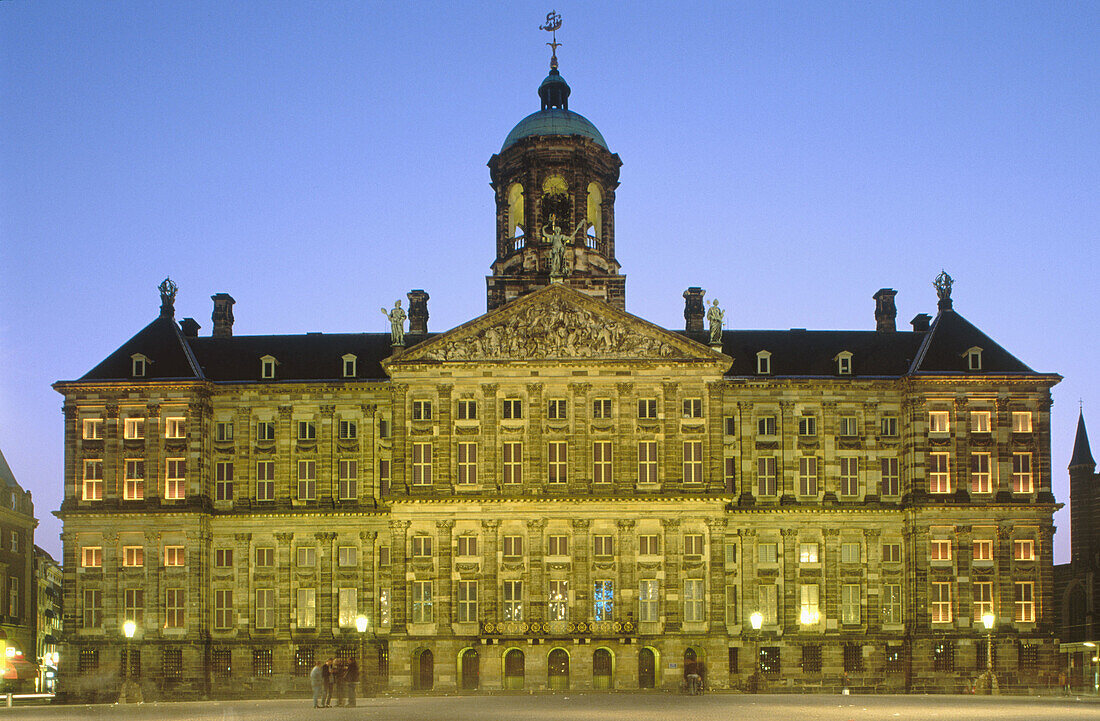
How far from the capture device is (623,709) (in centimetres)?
5369

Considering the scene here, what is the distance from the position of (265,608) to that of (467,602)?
11.2m

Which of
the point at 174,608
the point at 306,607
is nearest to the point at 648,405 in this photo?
the point at 306,607

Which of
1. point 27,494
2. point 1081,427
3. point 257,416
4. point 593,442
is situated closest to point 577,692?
point 593,442

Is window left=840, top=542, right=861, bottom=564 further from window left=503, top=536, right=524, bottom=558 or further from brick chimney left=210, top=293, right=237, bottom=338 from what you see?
brick chimney left=210, top=293, right=237, bottom=338

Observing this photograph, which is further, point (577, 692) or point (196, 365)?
point (196, 365)

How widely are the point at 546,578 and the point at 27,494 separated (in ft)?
147

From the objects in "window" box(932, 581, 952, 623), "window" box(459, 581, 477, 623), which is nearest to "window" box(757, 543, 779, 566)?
"window" box(932, 581, 952, 623)

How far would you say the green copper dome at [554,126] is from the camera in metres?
84.5

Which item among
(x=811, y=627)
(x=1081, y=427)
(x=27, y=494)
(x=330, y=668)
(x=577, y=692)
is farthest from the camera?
(x=1081, y=427)

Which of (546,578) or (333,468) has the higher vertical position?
(333,468)

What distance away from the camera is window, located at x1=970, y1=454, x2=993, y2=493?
7762 cm

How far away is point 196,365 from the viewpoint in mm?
80188

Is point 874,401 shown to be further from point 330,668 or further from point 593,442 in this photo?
point 330,668

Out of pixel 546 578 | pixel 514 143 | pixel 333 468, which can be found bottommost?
pixel 546 578
